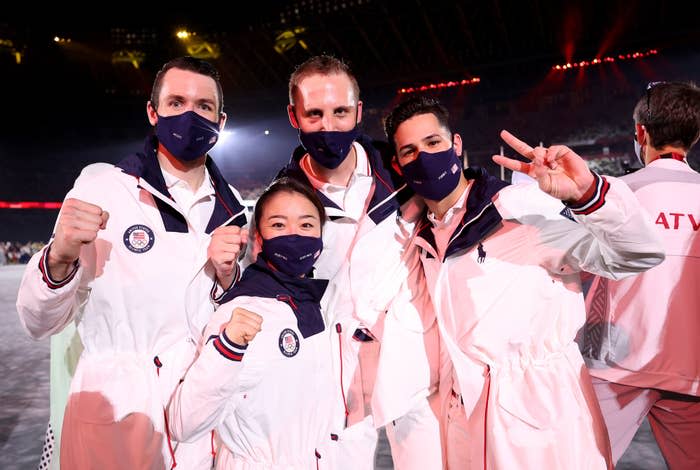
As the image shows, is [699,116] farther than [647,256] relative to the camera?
Yes

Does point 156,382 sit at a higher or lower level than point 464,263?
lower

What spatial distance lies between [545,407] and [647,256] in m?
0.61

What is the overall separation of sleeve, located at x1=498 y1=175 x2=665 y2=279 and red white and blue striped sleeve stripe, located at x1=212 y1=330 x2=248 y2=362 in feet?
3.49

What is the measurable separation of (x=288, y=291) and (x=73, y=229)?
0.72 m

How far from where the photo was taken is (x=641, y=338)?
79.2 inches

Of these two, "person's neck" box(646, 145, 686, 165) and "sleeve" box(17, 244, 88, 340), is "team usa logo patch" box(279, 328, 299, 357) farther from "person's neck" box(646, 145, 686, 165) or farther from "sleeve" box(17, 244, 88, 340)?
"person's neck" box(646, 145, 686, 165)

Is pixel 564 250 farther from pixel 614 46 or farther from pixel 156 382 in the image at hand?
pixel 614 46

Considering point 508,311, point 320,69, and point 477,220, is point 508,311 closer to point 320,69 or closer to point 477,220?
point 477,220

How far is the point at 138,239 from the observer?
172 centimetres

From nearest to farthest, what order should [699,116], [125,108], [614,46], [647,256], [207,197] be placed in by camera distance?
[647,256] → [207,197] → [699,116] → [614,46] → [125,108]

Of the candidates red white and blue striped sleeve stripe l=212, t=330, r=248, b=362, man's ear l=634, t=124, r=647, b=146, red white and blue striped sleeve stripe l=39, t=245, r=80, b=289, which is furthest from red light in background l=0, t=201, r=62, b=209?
man's ear l=634, t=124, r=647, b=146

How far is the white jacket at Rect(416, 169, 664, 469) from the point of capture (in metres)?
1.66

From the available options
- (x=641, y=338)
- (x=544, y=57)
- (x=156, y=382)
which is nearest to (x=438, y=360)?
(x=641, y=338)

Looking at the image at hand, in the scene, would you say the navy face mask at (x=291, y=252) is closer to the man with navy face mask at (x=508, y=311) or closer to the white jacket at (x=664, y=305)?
the man with navy face mask at (x=508, y=311)
